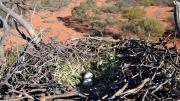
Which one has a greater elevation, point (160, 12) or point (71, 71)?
point (71, 71)

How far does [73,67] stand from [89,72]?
23 cm

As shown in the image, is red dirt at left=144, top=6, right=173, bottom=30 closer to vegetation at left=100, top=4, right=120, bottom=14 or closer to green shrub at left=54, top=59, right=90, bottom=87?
vegetation at left=100, top=4, right=120, bottom=14

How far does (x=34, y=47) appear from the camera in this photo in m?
6.93

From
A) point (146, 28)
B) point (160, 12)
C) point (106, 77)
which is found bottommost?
point (146, 28)

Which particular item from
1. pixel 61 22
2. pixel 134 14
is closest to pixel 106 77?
pixel 134 14

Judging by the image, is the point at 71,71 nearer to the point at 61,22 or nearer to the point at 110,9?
the point at 61,22

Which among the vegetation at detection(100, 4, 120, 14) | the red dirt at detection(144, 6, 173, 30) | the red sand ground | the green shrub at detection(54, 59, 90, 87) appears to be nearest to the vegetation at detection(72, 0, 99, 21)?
the vegetation at detection(100, 4, 120, 14)

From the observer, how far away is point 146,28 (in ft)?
51.3

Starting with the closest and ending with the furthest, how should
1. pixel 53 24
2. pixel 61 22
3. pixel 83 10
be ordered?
pixel 53 24, pixel 61 22, pixel 83 10

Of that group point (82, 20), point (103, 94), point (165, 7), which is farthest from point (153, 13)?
point (103, 94)

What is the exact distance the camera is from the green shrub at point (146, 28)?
49.0 feet

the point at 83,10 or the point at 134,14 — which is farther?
the point at 83,10

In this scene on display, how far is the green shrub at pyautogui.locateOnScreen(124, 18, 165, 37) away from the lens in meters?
14.9

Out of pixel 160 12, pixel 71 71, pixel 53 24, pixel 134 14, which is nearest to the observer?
pixel 71 71
